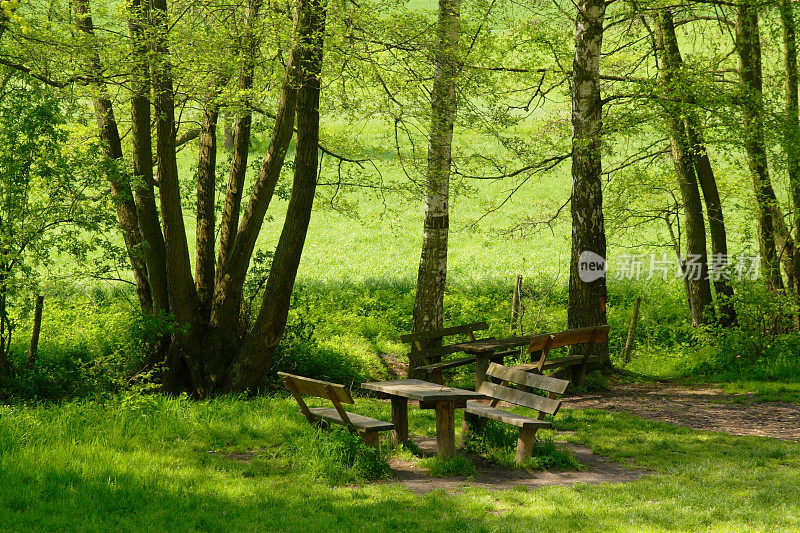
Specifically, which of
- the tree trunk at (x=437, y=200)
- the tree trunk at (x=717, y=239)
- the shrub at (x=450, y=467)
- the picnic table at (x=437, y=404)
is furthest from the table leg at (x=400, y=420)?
the tree trunk at (x=717, y=239)

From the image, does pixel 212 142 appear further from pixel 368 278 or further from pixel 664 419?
pixel 368 278

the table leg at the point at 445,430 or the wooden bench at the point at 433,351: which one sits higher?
the wooden bench at the point at 433,351

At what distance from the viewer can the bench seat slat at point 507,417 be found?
21.5 feet

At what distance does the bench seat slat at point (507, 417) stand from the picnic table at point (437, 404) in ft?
0.80

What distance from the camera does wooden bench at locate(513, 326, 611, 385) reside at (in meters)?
9.20

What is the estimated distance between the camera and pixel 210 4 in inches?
400

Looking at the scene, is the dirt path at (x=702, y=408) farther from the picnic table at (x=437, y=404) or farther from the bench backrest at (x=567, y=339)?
the picnic table at (x=437, y=404)

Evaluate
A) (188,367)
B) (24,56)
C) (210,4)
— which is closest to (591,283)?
(188,367)

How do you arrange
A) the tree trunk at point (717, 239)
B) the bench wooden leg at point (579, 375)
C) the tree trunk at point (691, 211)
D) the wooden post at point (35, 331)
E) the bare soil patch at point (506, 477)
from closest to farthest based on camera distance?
the bare soil patch at point (506, 477), the wooden post at point (35, 331), the bench wooden leg at point (579, 375), the tree trunk at point (691, 211), the tree trunk at point (717, 239)

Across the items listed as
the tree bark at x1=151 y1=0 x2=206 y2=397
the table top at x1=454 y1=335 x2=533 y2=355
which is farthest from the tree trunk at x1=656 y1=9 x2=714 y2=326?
the tree bark at x1=151 y1=0 x2=206 y2=397

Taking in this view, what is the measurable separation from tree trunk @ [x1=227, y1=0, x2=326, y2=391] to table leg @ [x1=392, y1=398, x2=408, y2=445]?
3173mm

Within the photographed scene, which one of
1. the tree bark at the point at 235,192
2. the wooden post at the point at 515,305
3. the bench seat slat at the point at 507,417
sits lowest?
the bench seat slat at the point at 507,417

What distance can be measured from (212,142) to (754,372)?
384 inches

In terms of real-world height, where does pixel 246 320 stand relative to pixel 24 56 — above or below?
below
